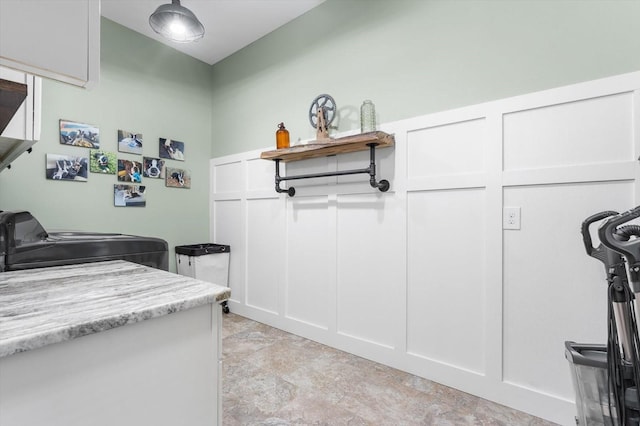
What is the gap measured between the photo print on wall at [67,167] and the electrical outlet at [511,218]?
3.28 m

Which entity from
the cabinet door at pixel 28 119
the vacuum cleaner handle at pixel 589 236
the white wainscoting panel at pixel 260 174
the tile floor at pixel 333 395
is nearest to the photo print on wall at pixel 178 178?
the white wainscoting panel at pixel 260 174

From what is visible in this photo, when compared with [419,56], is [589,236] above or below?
below

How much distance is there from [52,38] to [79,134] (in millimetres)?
2869

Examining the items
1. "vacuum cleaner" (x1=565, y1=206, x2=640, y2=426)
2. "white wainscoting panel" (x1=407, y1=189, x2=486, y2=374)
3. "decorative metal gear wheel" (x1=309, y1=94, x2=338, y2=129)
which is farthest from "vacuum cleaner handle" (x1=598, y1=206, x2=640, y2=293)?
"decorative metal gear wheel" (x1=309, y1=94, x2=338, y2=129)

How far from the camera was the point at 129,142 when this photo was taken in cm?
299

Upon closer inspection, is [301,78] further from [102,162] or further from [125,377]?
[125,377]

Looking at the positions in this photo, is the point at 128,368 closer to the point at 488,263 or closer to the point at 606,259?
the point at 606,259

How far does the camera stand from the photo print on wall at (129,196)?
2.91m

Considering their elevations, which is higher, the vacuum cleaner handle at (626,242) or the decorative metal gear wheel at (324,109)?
the decorative metal gear wheel at (324,109)

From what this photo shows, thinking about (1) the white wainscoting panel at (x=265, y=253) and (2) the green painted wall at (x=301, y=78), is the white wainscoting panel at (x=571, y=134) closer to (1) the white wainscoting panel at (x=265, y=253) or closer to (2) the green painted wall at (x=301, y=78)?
(2) the green painted wall at (x=301, y=78)

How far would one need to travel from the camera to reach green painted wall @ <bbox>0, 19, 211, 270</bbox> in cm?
251

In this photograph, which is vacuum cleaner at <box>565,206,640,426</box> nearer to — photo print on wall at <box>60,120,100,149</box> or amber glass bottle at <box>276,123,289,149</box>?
amber glass bottle at <box>276,123,289,149</box>

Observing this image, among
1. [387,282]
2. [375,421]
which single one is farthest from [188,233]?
[375,421]

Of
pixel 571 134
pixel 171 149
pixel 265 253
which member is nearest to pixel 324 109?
pixel 265 253
